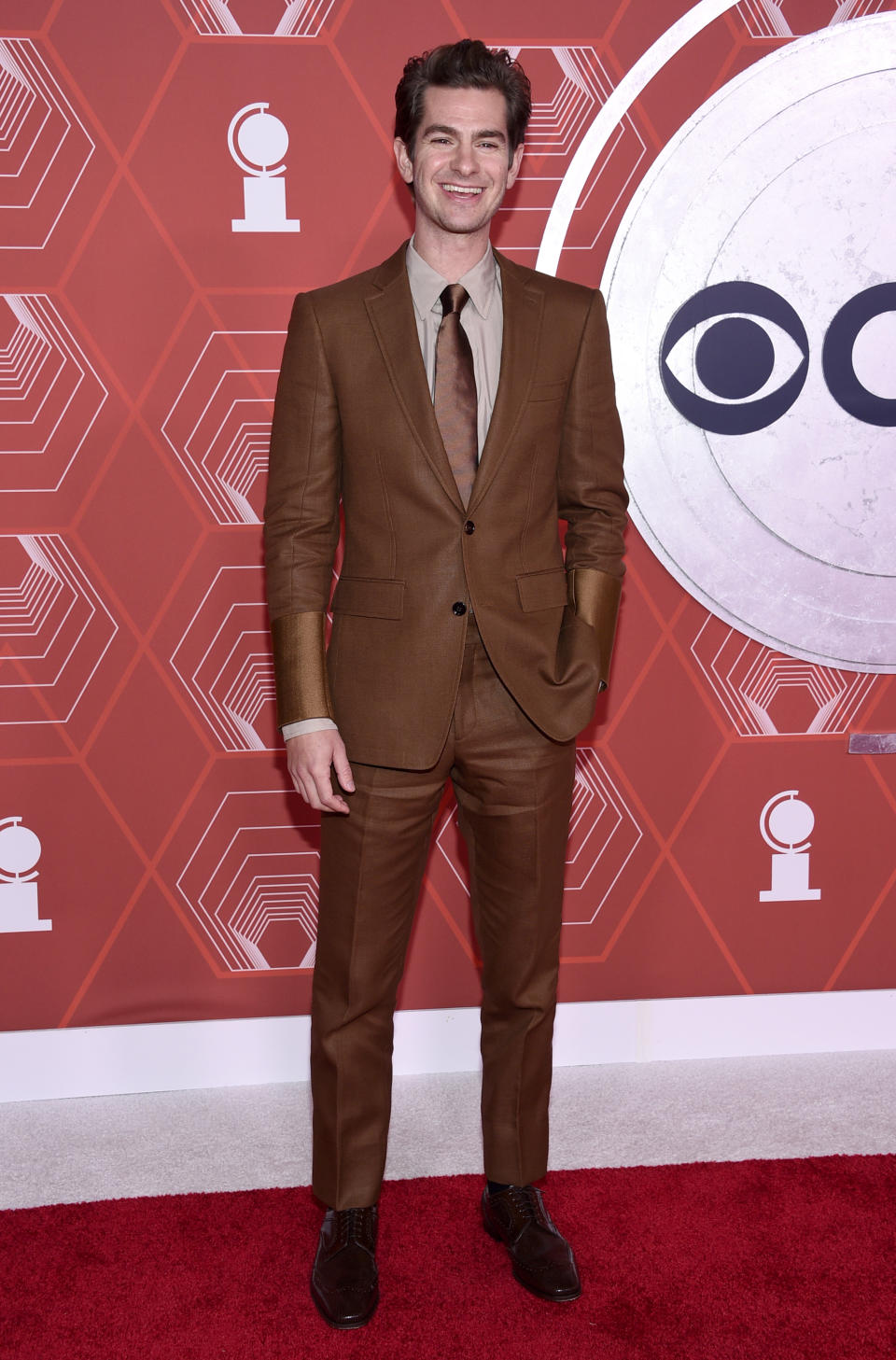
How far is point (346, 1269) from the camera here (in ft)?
5.95

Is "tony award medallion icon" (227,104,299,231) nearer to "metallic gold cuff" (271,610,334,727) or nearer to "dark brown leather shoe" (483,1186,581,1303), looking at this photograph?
"metallic gold cuff" (271,610,334,727)

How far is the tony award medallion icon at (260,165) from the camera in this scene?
7.62 feet

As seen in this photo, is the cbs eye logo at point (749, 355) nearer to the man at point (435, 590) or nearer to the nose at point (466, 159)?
the man at point (435, 590)

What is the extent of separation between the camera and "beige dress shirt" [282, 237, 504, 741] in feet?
5.84

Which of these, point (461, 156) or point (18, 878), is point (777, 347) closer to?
point (461, 156)

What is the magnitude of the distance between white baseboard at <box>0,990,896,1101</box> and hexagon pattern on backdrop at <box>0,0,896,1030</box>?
1.7 inches

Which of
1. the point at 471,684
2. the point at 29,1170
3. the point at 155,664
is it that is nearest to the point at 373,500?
the point at 471,684

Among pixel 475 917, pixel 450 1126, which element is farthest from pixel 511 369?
pixel 450 1126

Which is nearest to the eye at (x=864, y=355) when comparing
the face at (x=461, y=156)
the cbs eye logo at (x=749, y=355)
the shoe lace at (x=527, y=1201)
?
the cbs eye logo at (x=749, y=355)

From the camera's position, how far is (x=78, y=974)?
100 inches

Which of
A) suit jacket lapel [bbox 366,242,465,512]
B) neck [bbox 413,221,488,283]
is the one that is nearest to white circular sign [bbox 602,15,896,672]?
neck [bbox 413,221,488,283]

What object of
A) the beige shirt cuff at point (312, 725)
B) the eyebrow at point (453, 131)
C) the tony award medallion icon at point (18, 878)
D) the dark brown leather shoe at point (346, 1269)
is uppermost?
the eyebrow at point (453, 131)

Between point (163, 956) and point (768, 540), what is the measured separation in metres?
1.59

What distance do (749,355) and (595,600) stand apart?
0.90 m
